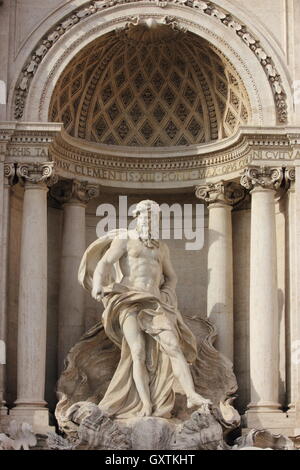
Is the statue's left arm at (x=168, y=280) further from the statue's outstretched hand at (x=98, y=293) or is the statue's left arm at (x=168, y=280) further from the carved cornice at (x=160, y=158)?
the carved cornice at (x=160, y=158)

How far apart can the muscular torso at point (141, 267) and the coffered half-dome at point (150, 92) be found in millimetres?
2828

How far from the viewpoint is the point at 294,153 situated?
28688 millimetres

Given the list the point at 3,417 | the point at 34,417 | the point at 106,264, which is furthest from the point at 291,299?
the point at 3,417

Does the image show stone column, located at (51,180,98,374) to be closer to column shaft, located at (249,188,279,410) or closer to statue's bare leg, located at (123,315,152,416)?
statue's bare leg, located at (123,315,152,416)

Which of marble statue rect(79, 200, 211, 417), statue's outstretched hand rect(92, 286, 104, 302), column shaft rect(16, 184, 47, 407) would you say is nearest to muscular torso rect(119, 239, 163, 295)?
marble statue rect(79, 200, 211, 417)

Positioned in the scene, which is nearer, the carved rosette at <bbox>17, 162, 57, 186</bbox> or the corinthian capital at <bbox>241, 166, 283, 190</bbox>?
the carved rosette at <bbox>17, 162, 57, 186</bbox>

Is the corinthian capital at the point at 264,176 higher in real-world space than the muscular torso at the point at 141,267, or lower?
higher

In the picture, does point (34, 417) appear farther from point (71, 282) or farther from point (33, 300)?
point (71, 282)

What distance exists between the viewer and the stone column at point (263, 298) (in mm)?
28078

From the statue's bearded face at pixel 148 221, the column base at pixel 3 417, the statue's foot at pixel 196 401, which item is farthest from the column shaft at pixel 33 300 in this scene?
the statue's foot at pixel 196 401

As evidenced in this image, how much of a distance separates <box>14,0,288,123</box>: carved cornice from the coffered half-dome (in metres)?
0.47

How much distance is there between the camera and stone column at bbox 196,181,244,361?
29.3 m
